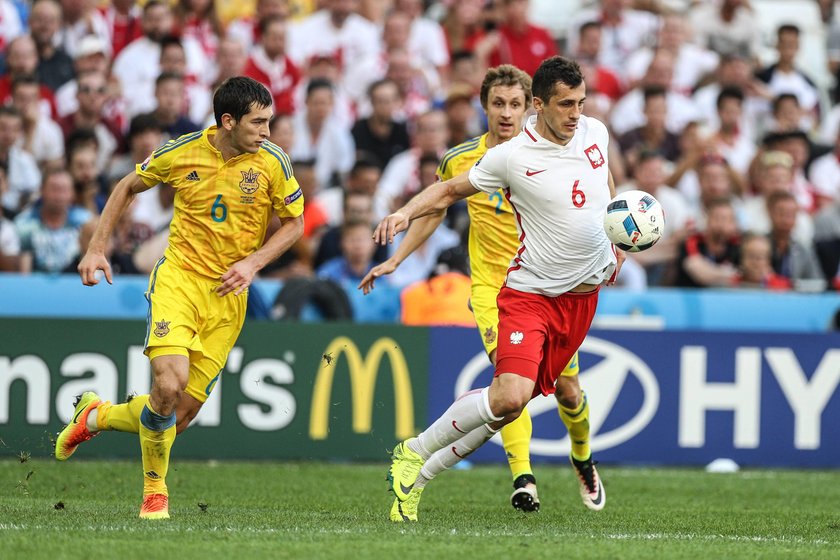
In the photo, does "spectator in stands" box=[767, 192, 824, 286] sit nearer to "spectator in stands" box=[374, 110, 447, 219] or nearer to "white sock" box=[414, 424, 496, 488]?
"spectator in stands" box=[374, 110, 447, 219]

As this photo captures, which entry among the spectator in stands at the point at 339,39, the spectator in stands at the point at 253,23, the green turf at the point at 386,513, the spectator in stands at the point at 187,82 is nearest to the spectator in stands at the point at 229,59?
the spectator in stands at the point at 187,82

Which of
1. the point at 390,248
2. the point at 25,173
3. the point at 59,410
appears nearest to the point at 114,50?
the point at 25,173

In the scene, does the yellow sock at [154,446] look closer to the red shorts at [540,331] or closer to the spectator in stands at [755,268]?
the red shorts at [540,331]

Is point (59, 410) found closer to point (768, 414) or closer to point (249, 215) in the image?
point (249, 215)

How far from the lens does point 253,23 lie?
16.3 meters

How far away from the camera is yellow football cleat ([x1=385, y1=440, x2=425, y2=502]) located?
7.89 m

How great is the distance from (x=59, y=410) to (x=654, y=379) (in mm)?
5014

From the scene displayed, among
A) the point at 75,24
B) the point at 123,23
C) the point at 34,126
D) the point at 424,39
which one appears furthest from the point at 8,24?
the point at 424,39

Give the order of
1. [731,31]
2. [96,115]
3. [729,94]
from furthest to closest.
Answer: [731,31] → [729,94] → [96,115]

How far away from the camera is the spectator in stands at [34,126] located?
13.9 meters

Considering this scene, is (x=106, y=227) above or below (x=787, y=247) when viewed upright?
above

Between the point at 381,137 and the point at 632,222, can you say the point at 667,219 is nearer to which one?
the point at 381,137

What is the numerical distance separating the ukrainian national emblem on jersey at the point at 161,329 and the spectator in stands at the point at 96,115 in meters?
6.71

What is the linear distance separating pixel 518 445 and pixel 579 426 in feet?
1.44
